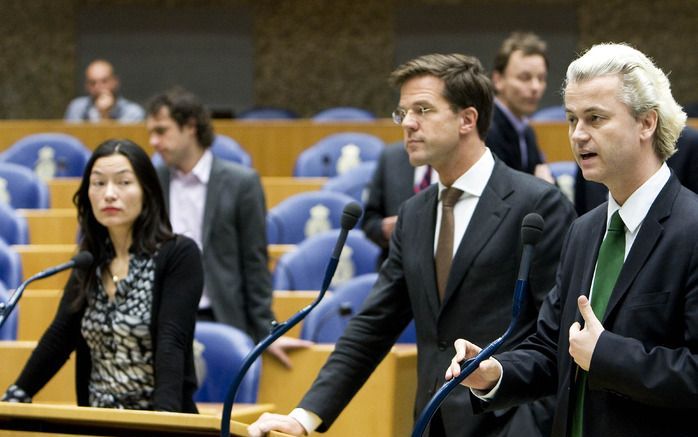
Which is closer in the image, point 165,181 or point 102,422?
point 102,422

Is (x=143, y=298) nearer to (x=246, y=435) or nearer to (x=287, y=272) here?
(x=246, y=435)

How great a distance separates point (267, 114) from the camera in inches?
484

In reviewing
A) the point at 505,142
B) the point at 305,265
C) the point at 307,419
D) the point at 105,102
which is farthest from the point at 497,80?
the point at 105,102

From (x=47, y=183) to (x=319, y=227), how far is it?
7.39 ft

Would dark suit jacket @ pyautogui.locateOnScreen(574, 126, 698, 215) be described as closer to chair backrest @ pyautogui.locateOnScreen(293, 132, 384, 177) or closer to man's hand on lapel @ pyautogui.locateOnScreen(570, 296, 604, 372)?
man's hand on lapel @ pyautogui.locateOnScreen(570, 296, 604, 372)

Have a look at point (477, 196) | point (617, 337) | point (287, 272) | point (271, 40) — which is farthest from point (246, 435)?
point (271, 40)

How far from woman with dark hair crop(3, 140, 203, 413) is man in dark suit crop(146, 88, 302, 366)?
120cm

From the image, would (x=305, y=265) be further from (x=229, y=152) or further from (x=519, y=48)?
(x=229, y=152)

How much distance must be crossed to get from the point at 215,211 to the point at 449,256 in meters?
2.08

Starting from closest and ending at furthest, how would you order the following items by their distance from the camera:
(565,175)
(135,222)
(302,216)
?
(135,222) → (302,216) → (565,175)

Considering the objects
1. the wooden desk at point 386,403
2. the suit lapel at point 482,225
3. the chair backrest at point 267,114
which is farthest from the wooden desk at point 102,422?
the chair backrest at point 267,114

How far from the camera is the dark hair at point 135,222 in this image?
3.74m

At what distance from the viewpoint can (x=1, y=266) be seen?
18.6 feet

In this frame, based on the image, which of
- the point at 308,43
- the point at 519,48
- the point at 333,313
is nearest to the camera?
→ the point at 333,313
